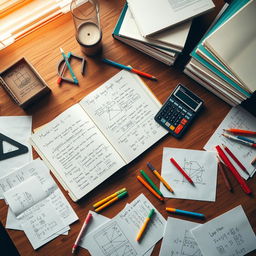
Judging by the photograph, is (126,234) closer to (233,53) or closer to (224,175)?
(224,175)

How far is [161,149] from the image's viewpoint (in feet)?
3.46

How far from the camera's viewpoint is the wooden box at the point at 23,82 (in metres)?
1.02

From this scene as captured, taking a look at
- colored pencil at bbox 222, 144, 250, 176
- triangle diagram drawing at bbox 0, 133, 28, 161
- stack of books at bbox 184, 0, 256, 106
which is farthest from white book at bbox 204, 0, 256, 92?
triangle diagram drawing at bbox 0, 133, 28, 161

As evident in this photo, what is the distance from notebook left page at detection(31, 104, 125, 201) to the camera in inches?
40.0

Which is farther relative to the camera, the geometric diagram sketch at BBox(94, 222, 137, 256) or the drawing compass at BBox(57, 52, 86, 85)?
the drawing compass at BBox(57, 52, 86, 85)

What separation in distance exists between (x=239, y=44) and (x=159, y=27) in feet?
0.90

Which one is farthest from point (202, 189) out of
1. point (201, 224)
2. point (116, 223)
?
point (116, 223)

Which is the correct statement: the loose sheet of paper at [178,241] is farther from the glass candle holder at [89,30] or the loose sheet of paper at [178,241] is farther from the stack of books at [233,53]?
the glass candle holder at [89,30]

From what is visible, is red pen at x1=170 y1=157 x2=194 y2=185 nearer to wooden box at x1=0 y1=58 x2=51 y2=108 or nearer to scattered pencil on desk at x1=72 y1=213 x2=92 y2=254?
scattered pencil on desk at x1=72 y1=213 x2=92 y2=254

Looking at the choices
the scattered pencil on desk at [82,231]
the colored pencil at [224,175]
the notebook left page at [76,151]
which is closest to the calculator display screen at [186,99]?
the colored pencil at [224,175]

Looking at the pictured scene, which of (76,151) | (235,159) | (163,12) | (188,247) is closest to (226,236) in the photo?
(188,247)

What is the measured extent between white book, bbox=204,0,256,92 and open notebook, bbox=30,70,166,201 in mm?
279

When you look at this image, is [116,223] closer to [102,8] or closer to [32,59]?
[32,59]

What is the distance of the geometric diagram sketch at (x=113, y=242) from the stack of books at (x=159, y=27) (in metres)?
0.64
